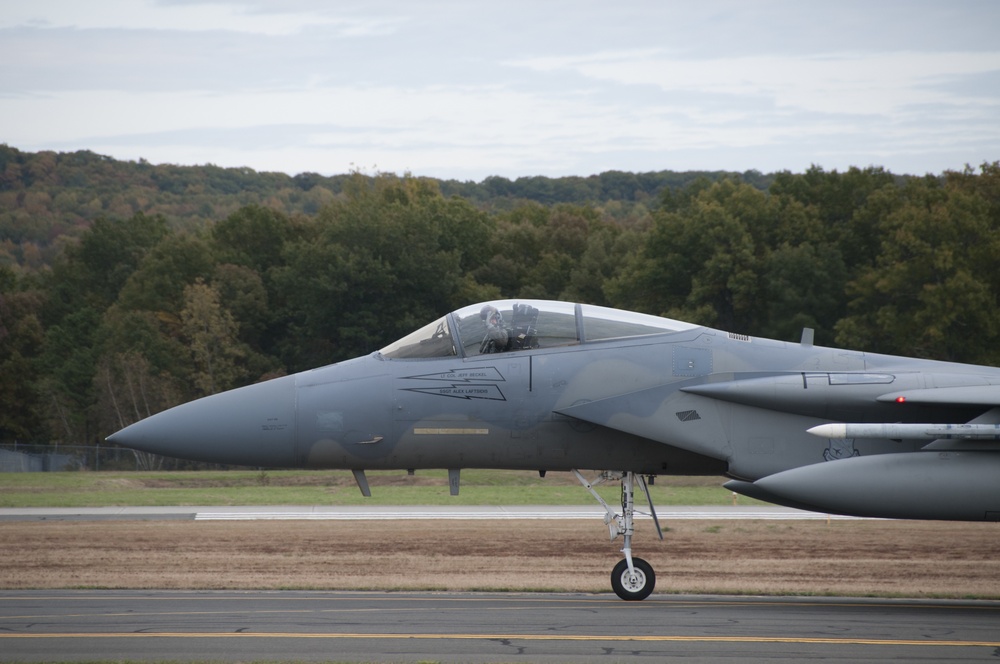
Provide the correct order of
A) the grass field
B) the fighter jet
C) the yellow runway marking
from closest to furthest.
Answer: the yellow runway marking, the fighter jet, the grass field

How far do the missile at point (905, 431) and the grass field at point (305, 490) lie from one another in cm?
1792

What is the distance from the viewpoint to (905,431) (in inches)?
421

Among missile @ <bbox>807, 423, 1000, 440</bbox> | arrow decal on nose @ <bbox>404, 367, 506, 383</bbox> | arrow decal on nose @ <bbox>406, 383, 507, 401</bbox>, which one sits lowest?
missile @ <bbox>807, 423, 1000, 440</bbox>

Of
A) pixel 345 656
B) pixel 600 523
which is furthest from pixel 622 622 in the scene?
pixel 600 523

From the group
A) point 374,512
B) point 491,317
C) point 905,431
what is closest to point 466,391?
point 491,317

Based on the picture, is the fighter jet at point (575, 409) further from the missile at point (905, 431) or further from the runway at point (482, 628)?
the runway at point (482, 628)

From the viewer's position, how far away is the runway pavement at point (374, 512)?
24406 millimetres

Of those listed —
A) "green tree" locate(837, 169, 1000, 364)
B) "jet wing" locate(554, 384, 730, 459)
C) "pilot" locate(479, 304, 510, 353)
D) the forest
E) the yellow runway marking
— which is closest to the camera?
the yellow runway marking

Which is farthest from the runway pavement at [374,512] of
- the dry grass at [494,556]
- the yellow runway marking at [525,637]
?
the yellow runway marking at [525,637]

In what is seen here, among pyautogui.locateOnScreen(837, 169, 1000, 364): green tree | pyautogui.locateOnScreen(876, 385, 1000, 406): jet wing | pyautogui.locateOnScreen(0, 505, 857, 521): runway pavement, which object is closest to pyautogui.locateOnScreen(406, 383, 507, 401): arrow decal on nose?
pyautogui.locateOnScreen(876, 385, 1000, 406): jet wing

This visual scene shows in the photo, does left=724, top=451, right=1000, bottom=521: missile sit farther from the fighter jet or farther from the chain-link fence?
the chain-link fence

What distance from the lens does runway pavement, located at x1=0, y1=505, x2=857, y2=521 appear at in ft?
80.1

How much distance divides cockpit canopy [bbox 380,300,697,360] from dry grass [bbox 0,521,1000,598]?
11.7ft

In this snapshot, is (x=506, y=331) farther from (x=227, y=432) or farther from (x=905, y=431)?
(x=905, y=431)
